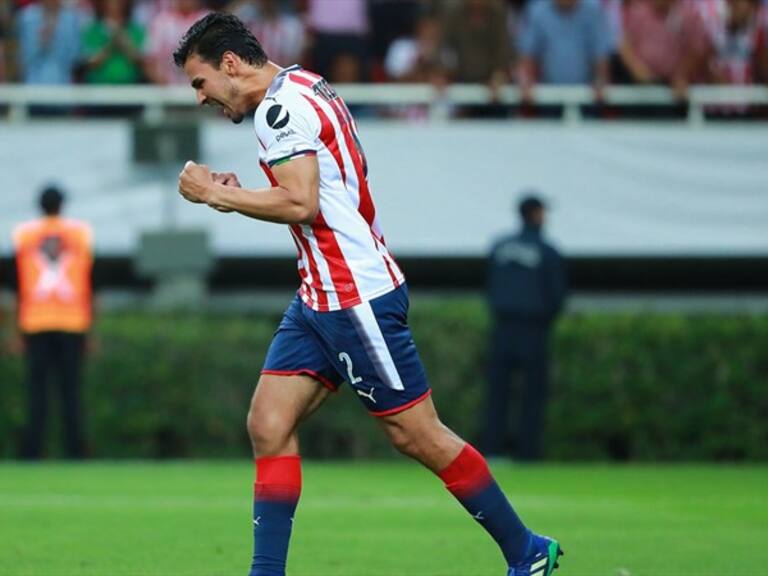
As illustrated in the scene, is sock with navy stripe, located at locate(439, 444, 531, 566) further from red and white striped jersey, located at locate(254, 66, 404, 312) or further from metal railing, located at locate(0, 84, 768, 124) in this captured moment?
metal railing, located at locate(0, 84, 768, 124)

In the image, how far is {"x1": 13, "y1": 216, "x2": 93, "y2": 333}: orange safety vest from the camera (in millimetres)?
17109

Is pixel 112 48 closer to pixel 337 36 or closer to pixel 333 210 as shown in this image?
pixel 337 36

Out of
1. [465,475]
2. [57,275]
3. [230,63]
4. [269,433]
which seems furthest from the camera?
[57,275]

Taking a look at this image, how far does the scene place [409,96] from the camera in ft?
63.6

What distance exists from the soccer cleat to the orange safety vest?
9916mm

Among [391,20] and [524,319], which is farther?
[391,20]

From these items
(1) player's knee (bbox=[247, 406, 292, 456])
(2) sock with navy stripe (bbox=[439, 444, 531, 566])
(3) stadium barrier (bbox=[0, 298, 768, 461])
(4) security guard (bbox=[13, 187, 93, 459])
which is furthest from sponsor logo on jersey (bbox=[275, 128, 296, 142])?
(3) stadium barrier (bbox=[0, 298, 768, 461])

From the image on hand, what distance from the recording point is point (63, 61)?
19.5m

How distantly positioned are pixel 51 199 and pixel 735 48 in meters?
7.49

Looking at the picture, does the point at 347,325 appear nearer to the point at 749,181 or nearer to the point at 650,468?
the point at 650,468

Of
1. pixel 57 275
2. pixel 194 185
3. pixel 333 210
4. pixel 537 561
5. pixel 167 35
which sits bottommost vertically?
pixel 537 561

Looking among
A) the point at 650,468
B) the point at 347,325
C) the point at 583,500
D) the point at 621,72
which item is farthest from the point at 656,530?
the point at 621,72

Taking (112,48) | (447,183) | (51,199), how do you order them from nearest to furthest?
(51,199) < (112,48) < (447,183)

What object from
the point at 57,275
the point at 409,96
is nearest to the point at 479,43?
the point at 409,96
